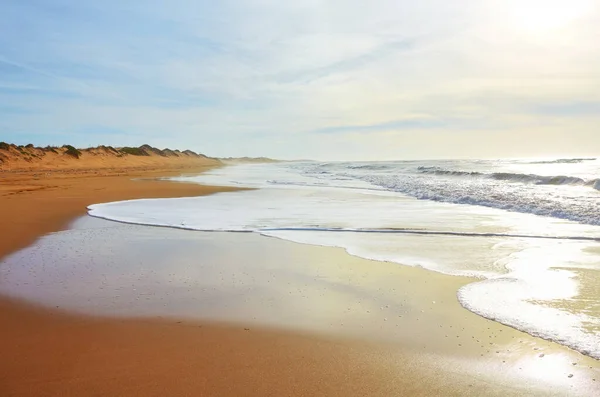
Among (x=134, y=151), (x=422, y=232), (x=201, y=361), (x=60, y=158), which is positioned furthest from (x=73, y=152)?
(x=201, y=361)

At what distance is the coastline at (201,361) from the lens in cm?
329

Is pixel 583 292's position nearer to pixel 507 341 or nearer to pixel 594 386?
pixel 507 341

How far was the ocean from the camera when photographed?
490 centimetres

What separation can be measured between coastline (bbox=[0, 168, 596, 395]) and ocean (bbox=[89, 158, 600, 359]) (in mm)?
640

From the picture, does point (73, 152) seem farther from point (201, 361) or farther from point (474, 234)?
point (201, 361)

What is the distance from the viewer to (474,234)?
942cm

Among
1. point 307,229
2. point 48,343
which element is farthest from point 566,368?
point 307,229

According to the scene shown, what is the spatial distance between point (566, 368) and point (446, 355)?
89 cm

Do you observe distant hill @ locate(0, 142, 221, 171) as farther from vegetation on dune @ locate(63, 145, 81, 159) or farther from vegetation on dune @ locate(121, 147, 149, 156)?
vegetation on dune @ locate(121, 147, 149, 156)

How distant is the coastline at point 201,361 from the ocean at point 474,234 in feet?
2.10

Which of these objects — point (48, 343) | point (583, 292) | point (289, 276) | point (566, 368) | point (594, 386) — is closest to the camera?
point (594, 386)

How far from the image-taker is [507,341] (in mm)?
4062

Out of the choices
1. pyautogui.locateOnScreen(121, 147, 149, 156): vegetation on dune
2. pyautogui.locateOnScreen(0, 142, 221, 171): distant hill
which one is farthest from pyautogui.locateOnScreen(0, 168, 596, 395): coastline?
pyautogui.locateOnScreen(121, 147, 149, 156): vegetation on dune

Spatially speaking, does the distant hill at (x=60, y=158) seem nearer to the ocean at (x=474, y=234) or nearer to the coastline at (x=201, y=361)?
the ocean at (x=474, y=234)
